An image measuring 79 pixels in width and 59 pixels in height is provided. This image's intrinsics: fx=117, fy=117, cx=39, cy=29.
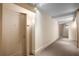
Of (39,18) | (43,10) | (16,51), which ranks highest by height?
(43,10)

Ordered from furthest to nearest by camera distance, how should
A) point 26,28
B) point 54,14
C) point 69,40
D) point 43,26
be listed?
point 69,40 < point 43,26 < point 54,14 < point 26,28

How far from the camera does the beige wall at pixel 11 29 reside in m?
1.79

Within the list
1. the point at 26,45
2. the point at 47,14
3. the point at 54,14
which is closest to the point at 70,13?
the point at 54,14

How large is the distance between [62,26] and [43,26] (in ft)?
1.32

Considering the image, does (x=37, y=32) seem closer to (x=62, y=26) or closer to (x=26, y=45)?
(x=26, y=45)

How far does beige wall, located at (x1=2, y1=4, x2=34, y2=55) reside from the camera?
5.89 ft

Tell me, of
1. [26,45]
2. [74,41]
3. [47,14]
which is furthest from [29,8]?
[74,41]

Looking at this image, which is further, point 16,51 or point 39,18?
point 39,18

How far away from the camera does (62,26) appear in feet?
8.01

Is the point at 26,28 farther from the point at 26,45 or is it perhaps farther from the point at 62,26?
the point at 62,26

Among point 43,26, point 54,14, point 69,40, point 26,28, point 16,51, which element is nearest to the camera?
point 16,51

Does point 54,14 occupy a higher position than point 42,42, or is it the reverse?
point 54,14

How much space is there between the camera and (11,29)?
1.89 m

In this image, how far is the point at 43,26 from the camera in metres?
2.38
